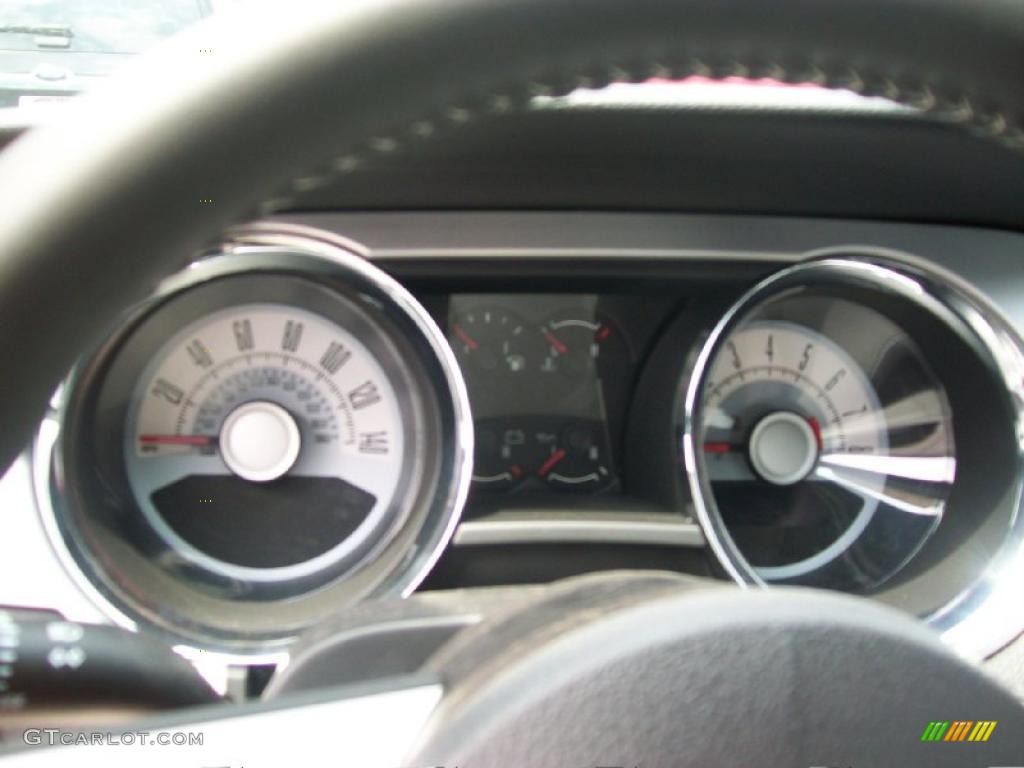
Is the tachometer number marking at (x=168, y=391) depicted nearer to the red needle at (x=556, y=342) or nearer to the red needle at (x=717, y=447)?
the red needle at (x=556, y=342)

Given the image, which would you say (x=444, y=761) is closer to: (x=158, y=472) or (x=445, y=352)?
(x=445, y=352)

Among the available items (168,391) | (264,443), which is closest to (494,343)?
(264,443)

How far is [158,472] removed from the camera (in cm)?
167

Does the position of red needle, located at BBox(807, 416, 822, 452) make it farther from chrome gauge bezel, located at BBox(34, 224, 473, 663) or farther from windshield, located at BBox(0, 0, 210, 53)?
windshield, located at BBox(0, 0, 210, 53)

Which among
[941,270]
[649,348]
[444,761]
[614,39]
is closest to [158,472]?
[649,348]

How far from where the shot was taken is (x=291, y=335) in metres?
1.72

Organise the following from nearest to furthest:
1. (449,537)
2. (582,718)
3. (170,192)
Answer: (170,192) → (582,718) → (449,537)

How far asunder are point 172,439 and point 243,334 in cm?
20

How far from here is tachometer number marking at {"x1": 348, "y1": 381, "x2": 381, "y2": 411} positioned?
1.74 m

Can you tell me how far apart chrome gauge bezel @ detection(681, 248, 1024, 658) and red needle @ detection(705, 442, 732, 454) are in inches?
6.6

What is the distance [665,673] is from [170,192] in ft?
1.60

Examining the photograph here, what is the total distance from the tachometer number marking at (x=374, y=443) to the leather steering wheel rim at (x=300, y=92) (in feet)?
4.07

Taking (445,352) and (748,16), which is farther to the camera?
(445,352)

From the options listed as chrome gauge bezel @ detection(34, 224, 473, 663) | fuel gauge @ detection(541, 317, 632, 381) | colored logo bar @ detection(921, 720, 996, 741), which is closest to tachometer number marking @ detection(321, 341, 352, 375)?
chrome gauge bezel @ detection(34, 224, 473, 663)
